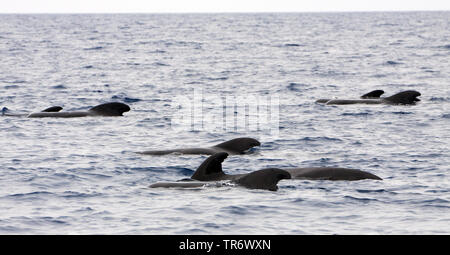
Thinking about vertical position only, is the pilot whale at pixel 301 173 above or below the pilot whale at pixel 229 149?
below

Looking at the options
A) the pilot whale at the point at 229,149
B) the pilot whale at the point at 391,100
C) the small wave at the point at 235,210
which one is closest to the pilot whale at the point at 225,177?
the small wave at the point at 235,210

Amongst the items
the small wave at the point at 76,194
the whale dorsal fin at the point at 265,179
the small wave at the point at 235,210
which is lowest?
the small wave at the point at 235,210

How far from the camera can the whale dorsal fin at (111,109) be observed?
1212 inches

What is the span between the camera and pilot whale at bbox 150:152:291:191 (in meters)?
17.9

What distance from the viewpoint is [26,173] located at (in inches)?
807

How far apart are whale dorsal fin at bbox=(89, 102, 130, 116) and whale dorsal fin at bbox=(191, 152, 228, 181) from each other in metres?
12.5

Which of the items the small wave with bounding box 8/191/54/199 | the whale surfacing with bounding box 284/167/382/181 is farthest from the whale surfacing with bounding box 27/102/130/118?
the whale surfacing with bounding box 284/167/382/181

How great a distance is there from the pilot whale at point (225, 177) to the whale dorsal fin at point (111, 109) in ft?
40.2

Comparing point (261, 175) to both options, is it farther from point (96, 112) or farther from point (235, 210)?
point (96, 112)

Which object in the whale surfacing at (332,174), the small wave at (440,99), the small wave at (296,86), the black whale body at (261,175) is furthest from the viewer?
the small wave at (296,86)

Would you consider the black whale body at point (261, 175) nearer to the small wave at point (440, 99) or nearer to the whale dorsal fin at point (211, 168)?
the whale dorsal fin at point (211, 168)

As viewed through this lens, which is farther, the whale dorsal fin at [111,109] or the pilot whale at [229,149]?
the whale dorsal fin at [111,109]
